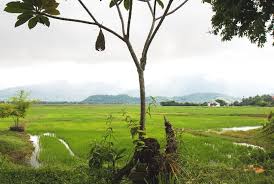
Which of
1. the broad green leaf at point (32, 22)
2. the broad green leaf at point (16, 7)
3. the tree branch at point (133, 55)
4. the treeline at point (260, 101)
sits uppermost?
the broad green leaf at point (16, 7)

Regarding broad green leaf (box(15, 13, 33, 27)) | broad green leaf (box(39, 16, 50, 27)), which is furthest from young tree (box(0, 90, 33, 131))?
broad green leaf (box(15, 13, 33, 27))

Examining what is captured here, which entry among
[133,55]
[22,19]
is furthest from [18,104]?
[22,19]

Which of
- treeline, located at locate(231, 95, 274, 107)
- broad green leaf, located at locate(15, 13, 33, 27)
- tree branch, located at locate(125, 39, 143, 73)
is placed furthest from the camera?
treeline, located at locate(231, 95, 274, 107)

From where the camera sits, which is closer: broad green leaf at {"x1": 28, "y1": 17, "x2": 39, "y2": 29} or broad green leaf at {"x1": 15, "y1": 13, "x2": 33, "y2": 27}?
broad green leaf at {"x1": 15, "y1": 13, "x2": 33, "y2": 27}

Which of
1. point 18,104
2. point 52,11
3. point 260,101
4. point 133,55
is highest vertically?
point 52,11

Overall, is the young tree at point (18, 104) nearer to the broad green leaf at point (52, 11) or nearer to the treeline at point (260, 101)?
the broad green leaf at point (52, 11)

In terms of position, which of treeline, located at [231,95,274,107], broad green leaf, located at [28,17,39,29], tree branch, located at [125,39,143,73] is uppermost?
broad green leaf, located at [28,17,39,29]

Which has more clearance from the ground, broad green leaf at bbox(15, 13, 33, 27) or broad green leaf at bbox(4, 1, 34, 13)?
broad green leaf at bbox(4, 1, 34, 13)

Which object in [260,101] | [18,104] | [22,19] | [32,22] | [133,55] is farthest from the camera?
[260,101]

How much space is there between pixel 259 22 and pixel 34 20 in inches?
410

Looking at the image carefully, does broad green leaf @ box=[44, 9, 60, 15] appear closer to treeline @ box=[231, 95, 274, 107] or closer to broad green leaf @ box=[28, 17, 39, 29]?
broad green leaf @ box=[28, 17, 39, 29]

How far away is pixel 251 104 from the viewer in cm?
9606

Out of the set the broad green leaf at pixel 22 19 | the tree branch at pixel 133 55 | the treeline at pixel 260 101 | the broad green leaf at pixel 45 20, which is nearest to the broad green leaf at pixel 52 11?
the broad green leaf at pixel 45 20

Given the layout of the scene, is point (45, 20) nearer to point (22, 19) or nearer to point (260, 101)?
point (22, 19)
